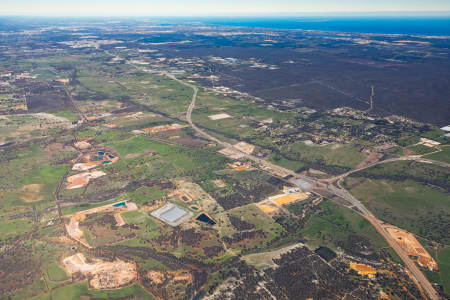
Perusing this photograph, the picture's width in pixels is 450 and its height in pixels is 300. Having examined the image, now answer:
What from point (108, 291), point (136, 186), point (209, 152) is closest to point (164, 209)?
point (136, 186)

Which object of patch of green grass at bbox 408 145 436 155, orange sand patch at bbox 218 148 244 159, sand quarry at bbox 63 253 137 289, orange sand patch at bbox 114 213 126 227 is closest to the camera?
sand quarry at bbox 63 253 137 289

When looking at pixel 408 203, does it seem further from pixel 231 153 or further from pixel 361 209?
pixel 231 153

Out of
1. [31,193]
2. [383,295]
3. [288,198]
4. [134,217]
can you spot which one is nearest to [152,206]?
[134,217]

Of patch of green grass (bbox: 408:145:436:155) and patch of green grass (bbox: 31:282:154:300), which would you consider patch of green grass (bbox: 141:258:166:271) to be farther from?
patch of green grass (bbox: 408:145:436:155)

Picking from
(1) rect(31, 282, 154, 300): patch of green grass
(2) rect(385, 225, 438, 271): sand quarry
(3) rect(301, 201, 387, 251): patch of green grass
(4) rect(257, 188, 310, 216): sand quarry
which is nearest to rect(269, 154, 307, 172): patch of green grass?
(4) rect(257, 188, 310, 216): sand quarry

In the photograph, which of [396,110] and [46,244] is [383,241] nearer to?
[46,244]

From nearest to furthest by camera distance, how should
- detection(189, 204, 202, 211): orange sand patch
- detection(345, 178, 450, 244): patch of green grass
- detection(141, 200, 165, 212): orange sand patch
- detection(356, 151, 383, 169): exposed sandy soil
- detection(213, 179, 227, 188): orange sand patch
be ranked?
detection(345, 178, 450, 244): patch of green grass
detection(189, 204, 202, 211): orange sand patch
detection(141, 200, 165, 212): orange sand patch
detection(213, 179, 227, 188): orange sand patch
detection(356, 151, 383, 169): exposed sandy soil

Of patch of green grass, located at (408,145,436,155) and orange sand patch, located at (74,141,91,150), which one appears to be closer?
patch of green grass, located at (408,145,436,155)

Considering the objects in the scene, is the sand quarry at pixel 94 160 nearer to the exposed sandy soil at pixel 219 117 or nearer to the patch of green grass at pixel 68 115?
the patch of green grass at pixel 68 115
